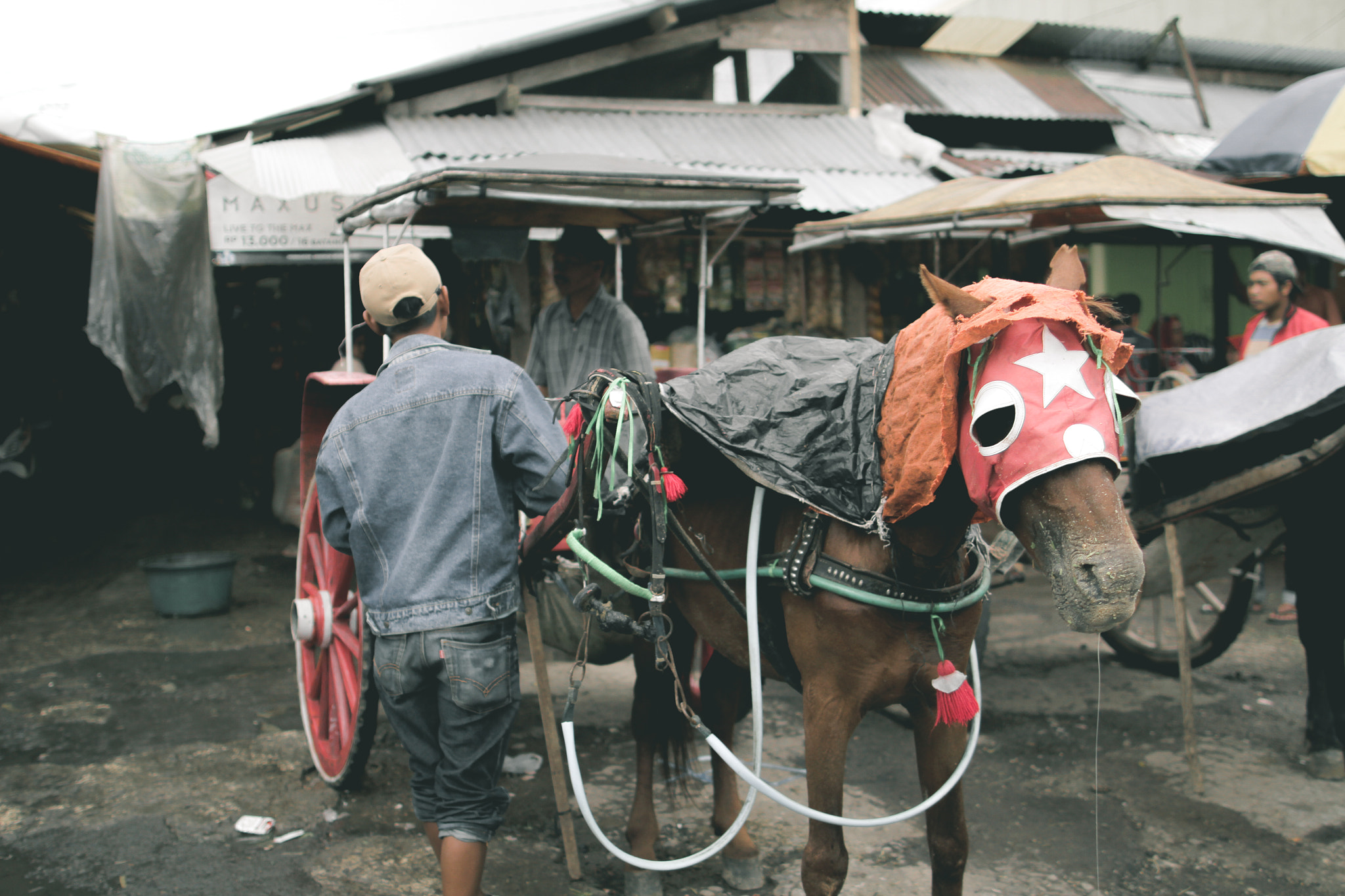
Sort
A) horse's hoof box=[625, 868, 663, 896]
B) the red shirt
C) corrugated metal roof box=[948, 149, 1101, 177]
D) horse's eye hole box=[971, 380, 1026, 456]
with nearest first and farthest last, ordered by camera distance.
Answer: horse's eye hole box=[971, 380, 1026, 456] → horse's hoof box=[625, 868, 663, 896] → the red shirt → corrugated metal roof box=[948, 149, 1101, 177]

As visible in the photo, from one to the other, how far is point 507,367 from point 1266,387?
2.96 metres

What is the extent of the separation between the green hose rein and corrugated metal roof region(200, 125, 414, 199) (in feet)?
14.4

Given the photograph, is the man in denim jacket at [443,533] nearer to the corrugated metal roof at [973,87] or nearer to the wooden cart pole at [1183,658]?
the wooden cart pole at [1183,658]

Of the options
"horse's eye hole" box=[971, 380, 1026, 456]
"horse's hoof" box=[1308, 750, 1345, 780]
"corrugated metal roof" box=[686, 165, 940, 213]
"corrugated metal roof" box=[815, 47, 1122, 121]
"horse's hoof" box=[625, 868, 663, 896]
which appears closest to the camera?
"horse's eye hole" box=[971, 380, 1026, 456]

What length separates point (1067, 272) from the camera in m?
2.05

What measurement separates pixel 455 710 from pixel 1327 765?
12.3 feet

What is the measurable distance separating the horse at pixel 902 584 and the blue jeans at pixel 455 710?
0.64 metres

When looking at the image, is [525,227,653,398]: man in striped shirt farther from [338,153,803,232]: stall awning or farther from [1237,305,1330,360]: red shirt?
[1237,305,1330,360]: red shirt

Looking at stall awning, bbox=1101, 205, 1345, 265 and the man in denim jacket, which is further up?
stall awning, bbox=1101, 205, 1345, 265

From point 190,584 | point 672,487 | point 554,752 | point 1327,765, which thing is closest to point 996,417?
point 672,487

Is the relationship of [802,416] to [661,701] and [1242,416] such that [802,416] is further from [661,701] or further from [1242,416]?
[1242,416]

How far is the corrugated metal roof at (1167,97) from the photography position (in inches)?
411

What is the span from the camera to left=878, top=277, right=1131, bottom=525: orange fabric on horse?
181 cm

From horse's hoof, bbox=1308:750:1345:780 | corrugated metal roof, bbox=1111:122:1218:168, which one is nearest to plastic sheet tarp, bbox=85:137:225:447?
horse's hoof, bbox=1308:750:1345:780
